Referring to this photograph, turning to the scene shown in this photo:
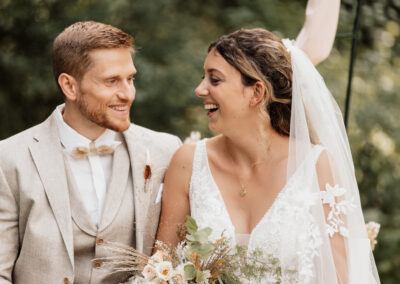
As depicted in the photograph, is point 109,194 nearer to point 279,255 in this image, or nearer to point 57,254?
point 57,254

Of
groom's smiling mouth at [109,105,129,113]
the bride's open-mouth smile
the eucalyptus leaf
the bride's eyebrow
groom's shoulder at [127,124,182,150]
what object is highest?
the bride's eyebrow

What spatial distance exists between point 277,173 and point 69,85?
1267 millimetres

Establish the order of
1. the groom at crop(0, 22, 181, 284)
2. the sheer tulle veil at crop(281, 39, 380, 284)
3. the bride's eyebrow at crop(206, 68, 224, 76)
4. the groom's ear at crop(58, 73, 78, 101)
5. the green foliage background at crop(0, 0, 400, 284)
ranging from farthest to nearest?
the green foliage background at crop(0, 0, 400, 284) < the groom's ear at crop(58, 73, 78, 101) < the bride's eyebrow at crop(206, 68, 224, 76) < the groom at crop(0, 22, 181, 284) < the sheer tulle veil at crop(281, 39, 380, 284)

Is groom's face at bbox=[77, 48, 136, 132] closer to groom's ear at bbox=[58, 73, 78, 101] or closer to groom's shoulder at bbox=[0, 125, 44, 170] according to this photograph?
groom's ear at bbox=[58, 73, 78, 101]

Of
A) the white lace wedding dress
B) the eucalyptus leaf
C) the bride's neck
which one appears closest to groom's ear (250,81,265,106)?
the bride's neck

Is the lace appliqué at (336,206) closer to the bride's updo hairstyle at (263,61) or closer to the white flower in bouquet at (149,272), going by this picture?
the bride's updo hairstyle at (263,61)

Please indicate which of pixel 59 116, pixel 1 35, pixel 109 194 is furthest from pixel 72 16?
pixel 109 194

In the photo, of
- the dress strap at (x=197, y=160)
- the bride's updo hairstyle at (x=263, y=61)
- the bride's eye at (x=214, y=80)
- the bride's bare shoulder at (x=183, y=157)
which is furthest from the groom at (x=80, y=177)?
the bride's updo hairstyle at (x=263, y=61)

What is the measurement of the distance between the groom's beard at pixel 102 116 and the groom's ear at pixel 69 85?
6 cm

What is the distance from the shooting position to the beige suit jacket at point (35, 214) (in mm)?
2701

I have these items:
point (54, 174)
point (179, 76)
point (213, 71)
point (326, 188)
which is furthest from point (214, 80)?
point (179, 76)

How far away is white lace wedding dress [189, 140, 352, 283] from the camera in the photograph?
2621 mm

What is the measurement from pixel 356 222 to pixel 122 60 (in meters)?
1.52

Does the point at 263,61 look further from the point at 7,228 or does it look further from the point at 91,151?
the point at 7,228
